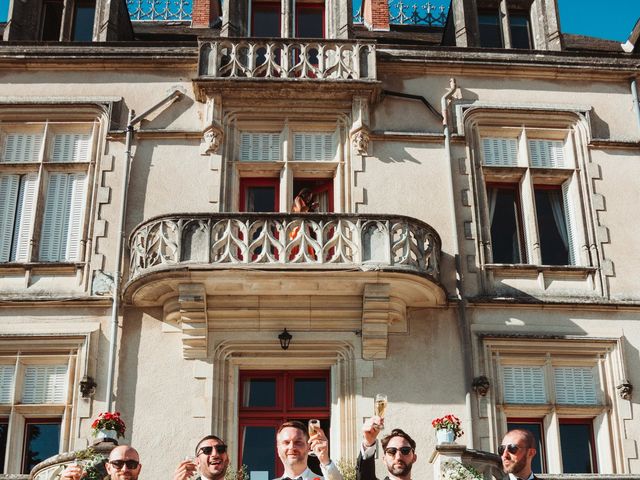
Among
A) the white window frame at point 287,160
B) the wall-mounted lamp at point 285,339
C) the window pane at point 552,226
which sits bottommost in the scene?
the wall-mounted lamp at point 285,339

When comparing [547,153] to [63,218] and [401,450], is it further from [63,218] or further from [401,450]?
[401,450]

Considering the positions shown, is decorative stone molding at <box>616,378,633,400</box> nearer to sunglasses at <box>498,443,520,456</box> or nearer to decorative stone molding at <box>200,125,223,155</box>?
sunglasses at <box>498,443,520,456</box>

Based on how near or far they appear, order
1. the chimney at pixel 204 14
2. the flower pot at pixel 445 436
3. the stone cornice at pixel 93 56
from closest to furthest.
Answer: the flower pot at pixel 445 436 → the stone cornice at pixel 93 56 → the chimney at pixel 204 14

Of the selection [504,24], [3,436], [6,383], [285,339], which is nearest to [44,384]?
[6,383]

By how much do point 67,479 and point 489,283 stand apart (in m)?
8.48

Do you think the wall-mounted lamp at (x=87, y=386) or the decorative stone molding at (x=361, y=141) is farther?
the decorative stone molding at (x=361, y=141)

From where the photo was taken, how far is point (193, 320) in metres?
14.2

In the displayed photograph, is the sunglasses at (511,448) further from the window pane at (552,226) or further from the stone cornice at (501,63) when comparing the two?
the stone cornice at (501,63)

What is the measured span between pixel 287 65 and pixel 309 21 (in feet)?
6.43

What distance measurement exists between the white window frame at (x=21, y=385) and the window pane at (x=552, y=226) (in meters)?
7.38

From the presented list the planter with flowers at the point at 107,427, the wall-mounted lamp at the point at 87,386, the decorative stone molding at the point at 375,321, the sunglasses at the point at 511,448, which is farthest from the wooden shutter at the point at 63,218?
the sunglasses at the point at 511,448

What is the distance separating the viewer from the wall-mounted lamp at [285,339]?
14336 mm

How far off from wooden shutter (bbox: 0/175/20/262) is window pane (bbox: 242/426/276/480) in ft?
15.6

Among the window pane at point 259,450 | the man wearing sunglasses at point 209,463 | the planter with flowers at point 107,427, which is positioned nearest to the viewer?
the man wearing sunglasses at point 209,463
